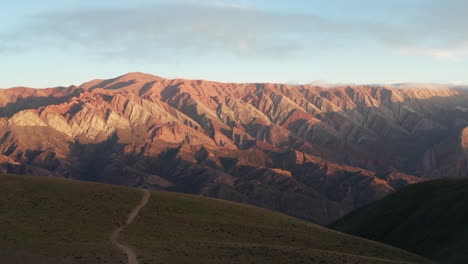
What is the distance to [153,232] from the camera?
78375mm

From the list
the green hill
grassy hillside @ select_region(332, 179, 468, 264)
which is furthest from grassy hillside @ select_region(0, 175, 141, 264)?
grassy hillside @ select_region(332, 179, 468, 264)

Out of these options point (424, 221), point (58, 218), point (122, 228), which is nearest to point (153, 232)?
point (122, 228)

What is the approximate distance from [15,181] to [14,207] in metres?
18.1

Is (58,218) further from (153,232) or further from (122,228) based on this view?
(153,232)

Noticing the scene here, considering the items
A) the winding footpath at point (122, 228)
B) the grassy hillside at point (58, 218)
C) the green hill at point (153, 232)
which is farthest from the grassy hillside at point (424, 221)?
the grassy hillside at point (58, 218)

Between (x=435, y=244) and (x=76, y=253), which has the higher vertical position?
(x=76, y=253)

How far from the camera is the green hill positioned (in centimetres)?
6372

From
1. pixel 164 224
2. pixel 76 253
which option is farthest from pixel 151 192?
pixel 76 253

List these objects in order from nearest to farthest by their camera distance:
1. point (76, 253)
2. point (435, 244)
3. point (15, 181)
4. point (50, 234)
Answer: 1. point (76, 253)
2. point (50, 234)
3. point (15, 181)
4. point (435, 244)

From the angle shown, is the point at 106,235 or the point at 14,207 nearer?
the point at 106,235

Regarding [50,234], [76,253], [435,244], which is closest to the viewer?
[76,253]

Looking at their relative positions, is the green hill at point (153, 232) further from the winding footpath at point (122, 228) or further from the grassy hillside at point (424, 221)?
the grassy hillside at point (424, 221)

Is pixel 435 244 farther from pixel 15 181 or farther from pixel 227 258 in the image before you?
pixel 15 181

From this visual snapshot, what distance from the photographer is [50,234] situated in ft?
234
